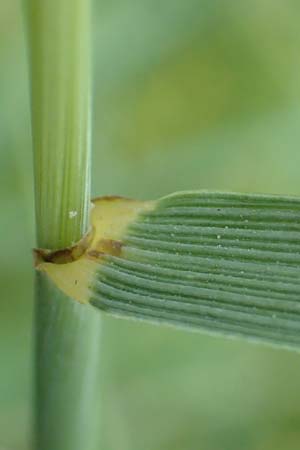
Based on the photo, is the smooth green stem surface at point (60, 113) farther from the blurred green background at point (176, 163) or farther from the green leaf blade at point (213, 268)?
the blurred green background at point (176, 163)

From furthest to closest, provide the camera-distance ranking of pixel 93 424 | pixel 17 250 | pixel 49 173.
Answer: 1. pixel 17 250
2. pixel 93 424
3. pixel 49 173

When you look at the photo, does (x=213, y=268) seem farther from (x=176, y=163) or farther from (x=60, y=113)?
(x=176, y=163)

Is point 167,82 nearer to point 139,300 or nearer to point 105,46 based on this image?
point 105,46

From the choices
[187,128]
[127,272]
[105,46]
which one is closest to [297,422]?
[187,128]

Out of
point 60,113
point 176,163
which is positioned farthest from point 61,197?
point 176,163

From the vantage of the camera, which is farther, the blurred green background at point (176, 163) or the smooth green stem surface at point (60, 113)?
the blurred green background at point (176, 163)

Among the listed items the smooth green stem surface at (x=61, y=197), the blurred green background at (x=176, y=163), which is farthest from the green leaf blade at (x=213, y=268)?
the blurred green background at (x=176, y=163)
